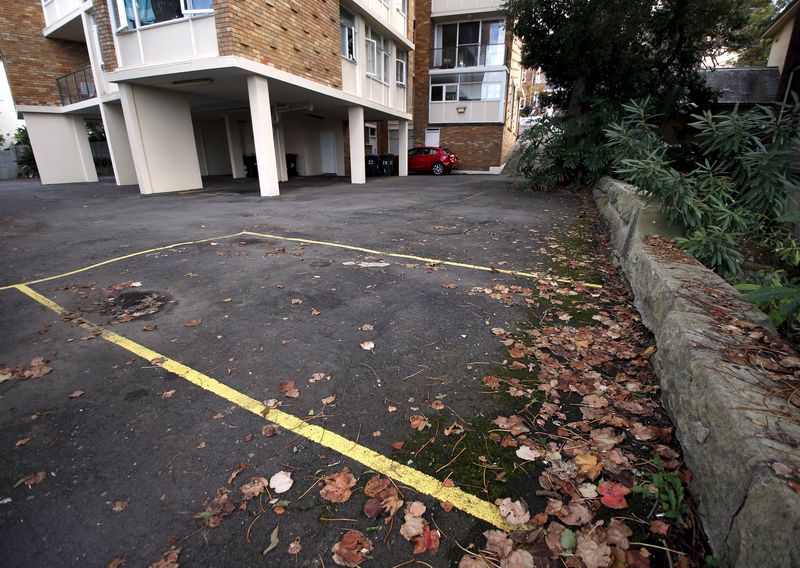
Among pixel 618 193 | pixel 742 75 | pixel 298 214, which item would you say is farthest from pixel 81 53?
pixel 742 75

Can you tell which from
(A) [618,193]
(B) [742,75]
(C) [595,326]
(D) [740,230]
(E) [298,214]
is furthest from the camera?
(B) [742,75]

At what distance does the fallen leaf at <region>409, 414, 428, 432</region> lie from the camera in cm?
251

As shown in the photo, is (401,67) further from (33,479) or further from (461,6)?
(33,479)

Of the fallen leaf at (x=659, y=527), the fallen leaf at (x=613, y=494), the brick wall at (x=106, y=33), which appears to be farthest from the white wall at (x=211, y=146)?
the fallen leaf at (x=659, y=527)

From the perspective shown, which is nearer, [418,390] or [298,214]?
[418,390]

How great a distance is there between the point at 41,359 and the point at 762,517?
4640mm

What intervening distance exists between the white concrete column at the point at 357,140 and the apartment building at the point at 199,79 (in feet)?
0.16

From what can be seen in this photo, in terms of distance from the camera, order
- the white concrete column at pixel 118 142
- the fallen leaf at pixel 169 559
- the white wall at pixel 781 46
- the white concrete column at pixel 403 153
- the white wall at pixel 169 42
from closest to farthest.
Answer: the fallen leaf at pixel 169 559 → the white wall at pixel 169 42 → the white concrete column at pixel 118 142 → the white wall at pixel 781 46 → the white concrete column at pixel 403 153

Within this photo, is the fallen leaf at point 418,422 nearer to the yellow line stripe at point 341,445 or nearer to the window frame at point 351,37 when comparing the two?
the yellow line stripe at point 341,445

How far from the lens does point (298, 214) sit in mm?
9656

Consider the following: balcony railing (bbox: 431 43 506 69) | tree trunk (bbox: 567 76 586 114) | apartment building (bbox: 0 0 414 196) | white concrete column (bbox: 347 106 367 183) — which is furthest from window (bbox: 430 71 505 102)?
tree trunk (bbox: 567 76 586 114)

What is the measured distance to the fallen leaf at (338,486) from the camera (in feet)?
6.68

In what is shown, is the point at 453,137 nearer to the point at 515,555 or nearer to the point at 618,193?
the point at 618,193

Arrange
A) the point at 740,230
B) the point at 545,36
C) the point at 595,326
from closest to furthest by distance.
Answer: the point at 595,326 → the point at 740,230 → the point at 545,36
